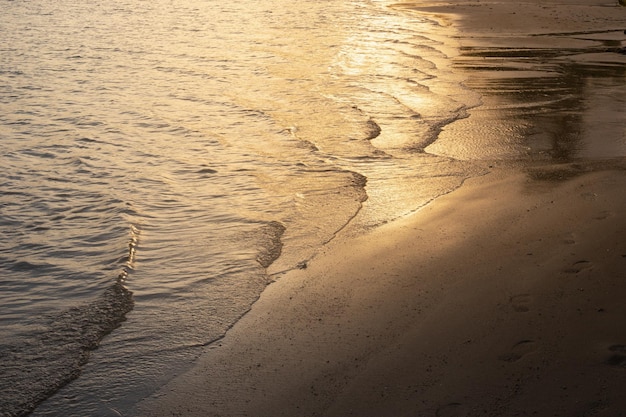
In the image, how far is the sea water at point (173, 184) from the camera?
15.9 ft

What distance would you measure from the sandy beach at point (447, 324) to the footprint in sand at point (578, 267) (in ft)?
0.04

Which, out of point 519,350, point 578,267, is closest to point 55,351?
point 519,350

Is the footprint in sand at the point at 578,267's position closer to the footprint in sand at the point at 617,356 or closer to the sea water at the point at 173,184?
the footprint in sand at the point at 617,356

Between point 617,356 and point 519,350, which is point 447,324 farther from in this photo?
point 617,356

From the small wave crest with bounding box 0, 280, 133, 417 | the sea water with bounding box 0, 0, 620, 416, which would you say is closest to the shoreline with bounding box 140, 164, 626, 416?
the sea water with bounding box 0, 0, 620, 416

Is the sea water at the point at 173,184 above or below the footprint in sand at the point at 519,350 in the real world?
below

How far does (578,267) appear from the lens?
537 cm

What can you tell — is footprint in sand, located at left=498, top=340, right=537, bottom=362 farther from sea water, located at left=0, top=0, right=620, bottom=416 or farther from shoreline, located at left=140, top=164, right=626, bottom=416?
sea water, located at left=0, top=0, right=620, bottom=416

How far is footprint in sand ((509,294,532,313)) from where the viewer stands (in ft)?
15.8

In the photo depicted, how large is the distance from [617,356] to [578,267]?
49.7 inches

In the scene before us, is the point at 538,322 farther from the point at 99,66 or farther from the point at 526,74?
the point at 99,66

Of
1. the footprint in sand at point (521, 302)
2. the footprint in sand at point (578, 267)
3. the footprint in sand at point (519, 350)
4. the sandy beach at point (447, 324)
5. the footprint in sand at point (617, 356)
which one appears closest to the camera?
the sandy beach at point (447, 324)

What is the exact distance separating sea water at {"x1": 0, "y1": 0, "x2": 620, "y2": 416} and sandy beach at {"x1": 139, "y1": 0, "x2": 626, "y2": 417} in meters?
0.34

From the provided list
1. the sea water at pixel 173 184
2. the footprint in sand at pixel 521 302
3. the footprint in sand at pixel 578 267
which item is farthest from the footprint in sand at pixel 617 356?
the sea water at pixel 173 184
